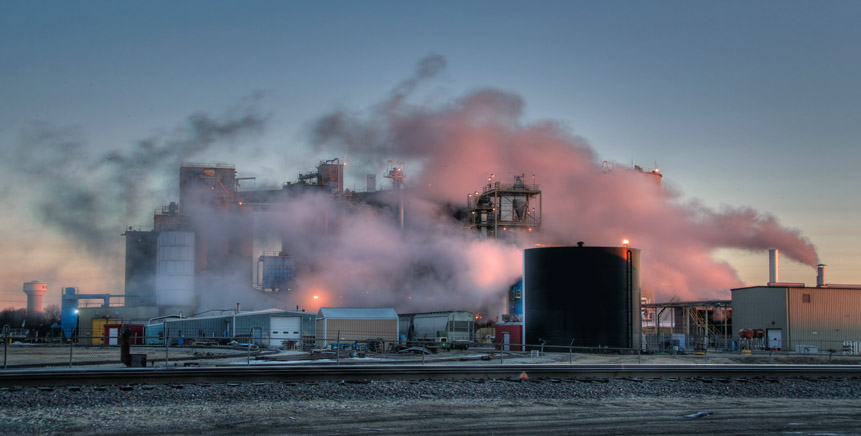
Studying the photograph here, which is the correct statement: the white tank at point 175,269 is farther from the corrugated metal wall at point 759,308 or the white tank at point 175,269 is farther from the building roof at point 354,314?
the corrugated metal wall at point 759,308

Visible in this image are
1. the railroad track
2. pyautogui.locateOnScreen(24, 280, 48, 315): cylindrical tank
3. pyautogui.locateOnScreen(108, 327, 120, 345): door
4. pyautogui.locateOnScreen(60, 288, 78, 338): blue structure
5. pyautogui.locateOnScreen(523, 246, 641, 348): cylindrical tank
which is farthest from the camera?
pyautogui.locateOnScreen(24, 280, 48, 315): cylindrical tank

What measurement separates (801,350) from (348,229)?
46321mm

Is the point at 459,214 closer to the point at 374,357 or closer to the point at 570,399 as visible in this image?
the point at 374,357

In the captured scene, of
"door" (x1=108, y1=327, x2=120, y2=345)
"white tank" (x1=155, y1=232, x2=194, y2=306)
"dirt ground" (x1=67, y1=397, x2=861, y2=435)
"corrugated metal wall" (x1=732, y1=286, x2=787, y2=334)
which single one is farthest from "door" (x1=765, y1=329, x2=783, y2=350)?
"white tank" (x1=155, y1=232, x2=194, y2=306)

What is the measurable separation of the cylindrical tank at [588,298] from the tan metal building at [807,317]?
1210 cm

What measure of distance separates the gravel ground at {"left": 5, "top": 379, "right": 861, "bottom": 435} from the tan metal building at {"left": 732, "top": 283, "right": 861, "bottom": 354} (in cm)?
2812

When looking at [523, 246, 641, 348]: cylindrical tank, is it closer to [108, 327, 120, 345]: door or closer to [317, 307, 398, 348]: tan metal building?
[317, 307, 398, 348]: tan metal building

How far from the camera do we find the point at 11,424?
16.5 metres

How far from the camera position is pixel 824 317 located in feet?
174

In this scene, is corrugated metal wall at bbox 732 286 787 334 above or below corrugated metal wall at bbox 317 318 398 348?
above

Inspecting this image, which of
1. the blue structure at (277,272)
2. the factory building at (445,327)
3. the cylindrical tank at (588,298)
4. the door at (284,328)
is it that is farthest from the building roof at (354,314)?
the blue structure at (277,272)

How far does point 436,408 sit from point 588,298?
27665 millimetres

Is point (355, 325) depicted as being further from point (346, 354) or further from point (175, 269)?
point (175, 269)

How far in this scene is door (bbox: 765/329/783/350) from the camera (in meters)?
52.2
